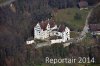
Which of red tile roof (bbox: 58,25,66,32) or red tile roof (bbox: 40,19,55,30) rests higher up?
red tile roof (bbox: 40,19,55,30)

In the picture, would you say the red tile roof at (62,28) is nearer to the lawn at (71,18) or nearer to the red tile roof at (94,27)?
the lawn at (71,18)

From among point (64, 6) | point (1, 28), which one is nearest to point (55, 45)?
point (1, 28)

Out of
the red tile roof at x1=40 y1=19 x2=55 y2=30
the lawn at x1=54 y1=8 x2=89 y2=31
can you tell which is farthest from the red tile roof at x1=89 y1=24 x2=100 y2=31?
the red tile roof at x1=40 y1=19 x2=55 y2=30

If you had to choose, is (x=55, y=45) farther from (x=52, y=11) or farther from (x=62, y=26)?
(x=52, y=11)

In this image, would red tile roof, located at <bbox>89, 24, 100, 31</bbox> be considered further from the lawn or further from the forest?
the forest

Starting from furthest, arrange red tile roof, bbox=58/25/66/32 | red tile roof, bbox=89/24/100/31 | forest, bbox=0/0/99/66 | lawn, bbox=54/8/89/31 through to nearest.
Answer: lawn, bbox=54/8/89/31 → red tile roof, bbox=89/24/100/31 → red tile roof, bbox=58/25/66/32 → forest, bbox=0/0/99/66

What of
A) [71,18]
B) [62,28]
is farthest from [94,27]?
[62,28]

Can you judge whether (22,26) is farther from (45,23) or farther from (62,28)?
(62,28)

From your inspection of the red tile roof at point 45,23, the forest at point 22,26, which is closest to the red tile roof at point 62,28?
the red tile roof at point 45,23
